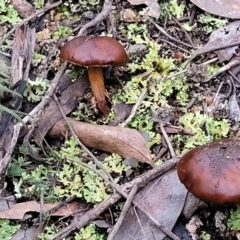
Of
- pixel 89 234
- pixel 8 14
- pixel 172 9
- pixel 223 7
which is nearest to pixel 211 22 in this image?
pixel 223 7

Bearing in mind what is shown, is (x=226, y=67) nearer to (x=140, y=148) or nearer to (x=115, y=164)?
(x=140, y=148)

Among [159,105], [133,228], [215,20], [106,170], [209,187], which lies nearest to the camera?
[209,187]

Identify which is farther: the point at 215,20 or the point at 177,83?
the point at 215,20

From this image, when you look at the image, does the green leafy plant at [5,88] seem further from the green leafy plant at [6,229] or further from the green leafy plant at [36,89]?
the green leafy plant at [6,229]

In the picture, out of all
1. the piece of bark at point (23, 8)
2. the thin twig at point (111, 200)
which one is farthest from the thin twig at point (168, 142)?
the piece of bark at point (23, 8)

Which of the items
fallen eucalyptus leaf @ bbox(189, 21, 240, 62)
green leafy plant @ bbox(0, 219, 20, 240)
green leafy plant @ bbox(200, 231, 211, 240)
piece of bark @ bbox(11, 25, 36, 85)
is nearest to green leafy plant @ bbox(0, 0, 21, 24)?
piece of bark @ bbox(11, 25, 36, 85)

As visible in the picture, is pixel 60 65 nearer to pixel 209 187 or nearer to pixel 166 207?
pixel 166 207

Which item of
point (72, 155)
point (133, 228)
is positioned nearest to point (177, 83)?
point (72, 155)
